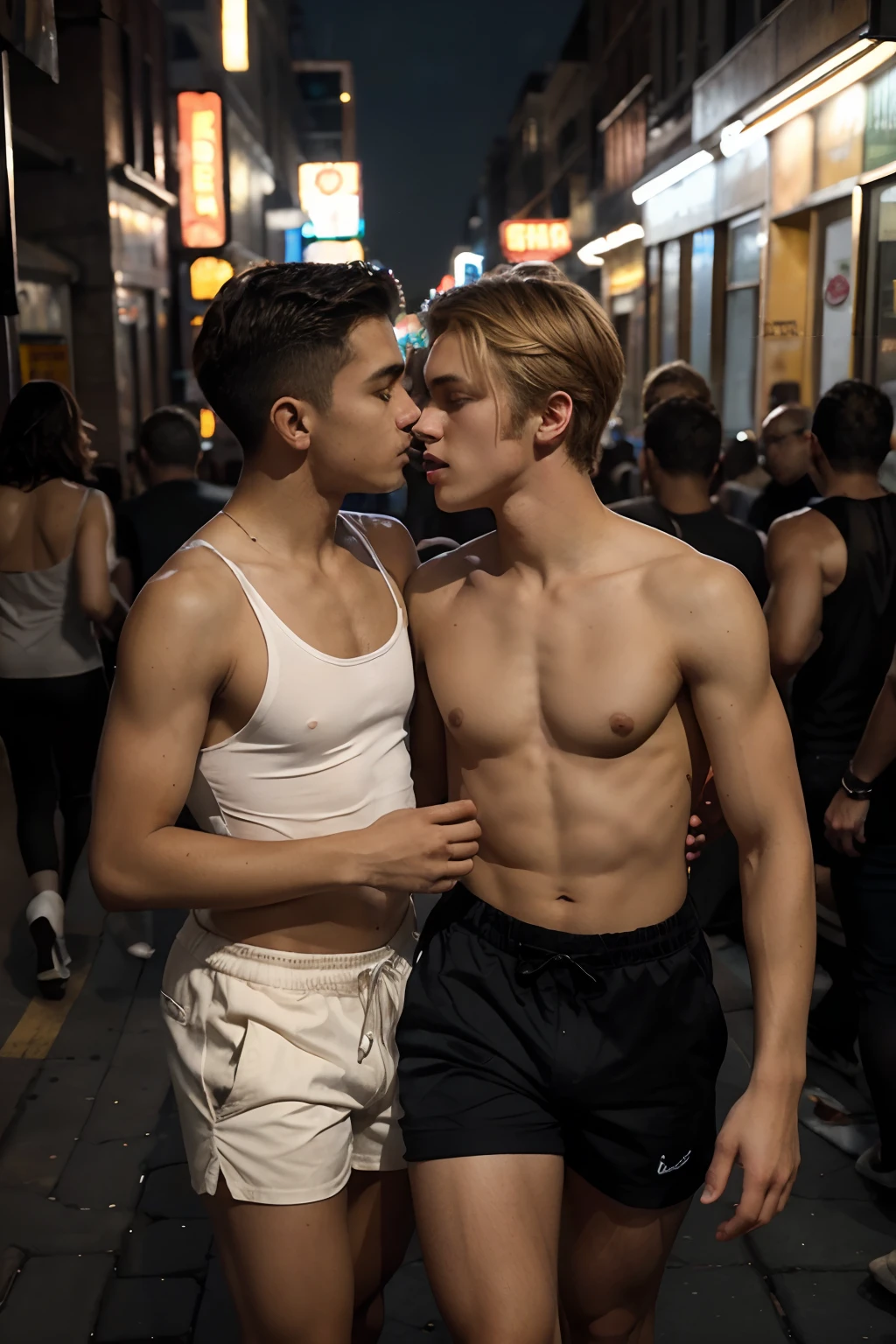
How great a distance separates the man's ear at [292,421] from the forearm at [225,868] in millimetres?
738

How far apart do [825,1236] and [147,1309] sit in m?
1.88

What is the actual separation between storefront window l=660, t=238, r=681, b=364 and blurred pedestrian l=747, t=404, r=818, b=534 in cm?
1342

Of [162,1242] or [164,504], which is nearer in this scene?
[162,1242]

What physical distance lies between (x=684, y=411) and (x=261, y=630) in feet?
11.2

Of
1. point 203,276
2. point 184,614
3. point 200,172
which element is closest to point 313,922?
point 184,614

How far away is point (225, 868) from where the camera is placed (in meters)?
2.31

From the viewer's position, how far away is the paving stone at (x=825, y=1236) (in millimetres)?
3711

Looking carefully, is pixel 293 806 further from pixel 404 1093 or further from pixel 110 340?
pixel 110 340

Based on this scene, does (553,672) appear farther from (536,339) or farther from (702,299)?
(702,299)

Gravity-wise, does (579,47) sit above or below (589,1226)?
above

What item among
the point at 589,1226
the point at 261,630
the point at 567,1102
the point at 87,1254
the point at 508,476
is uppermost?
the point at 508,476

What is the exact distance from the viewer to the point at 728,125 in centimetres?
1427

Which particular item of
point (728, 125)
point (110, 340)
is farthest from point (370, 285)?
point (110, 340)

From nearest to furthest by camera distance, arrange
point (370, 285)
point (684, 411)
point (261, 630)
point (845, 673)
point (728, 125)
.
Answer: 1. point (261, 630)
2. point (370, 285)
3. point (845, 673)
4. point (684, 411)
5. point (728, 125)
